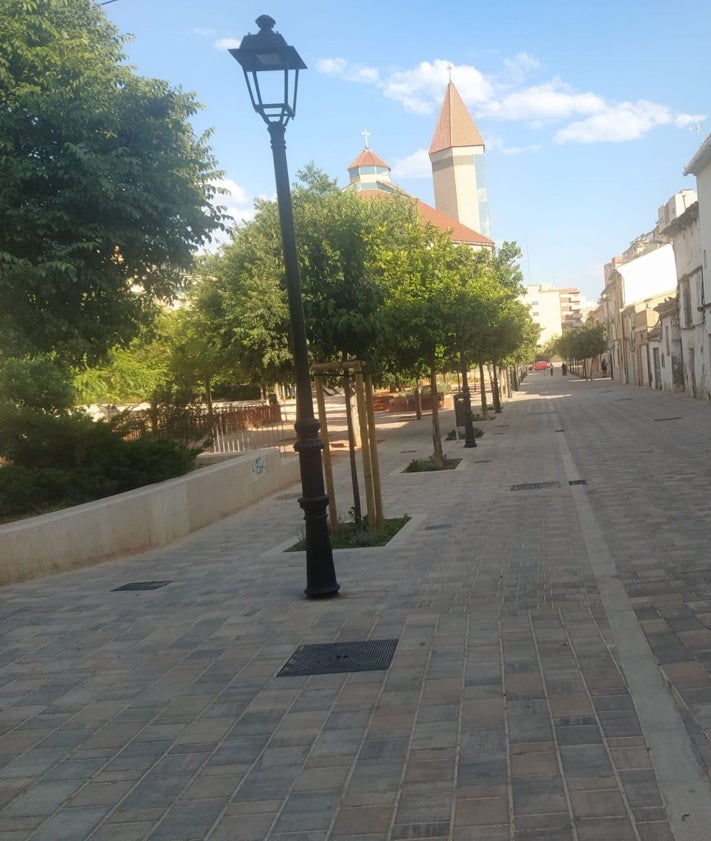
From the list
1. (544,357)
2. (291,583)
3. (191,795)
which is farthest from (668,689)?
(544,357)

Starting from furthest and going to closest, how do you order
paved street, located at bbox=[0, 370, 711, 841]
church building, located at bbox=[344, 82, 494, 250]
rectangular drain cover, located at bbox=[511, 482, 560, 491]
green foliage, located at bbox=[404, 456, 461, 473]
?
1. church building, located at bbox=[344, 82, 494, 250]
2. green foliage, located at bbox=[404, 456, 461, 473]
3. rectangular drain cover, located at bbox=[511, 482, 560, 491]
4. paved street, located at bbox=[0, 370, 711, 841]

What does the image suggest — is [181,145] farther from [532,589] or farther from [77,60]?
[532,589]

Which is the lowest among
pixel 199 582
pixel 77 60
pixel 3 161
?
pixel 199 582

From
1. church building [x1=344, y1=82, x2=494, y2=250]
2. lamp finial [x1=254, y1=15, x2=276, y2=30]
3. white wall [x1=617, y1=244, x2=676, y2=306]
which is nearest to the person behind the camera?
lamp finial [x1=254, y1=15, x2=276, y2=30]

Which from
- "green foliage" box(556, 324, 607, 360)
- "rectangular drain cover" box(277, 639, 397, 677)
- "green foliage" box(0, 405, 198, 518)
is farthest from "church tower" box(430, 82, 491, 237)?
"rectangular drain cover" box(277, 639, 397, 677)

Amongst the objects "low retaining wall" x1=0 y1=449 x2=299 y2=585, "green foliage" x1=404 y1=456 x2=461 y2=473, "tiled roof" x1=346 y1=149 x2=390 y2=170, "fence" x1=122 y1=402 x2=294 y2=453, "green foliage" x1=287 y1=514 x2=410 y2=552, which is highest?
"tiled roof" x1=346 y1=149 x2=390 y2=170

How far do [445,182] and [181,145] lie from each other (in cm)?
8319

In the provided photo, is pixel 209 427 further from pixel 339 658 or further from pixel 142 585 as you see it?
pixel 339 658

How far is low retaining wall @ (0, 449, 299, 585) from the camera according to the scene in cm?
838

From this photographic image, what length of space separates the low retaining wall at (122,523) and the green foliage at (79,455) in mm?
409

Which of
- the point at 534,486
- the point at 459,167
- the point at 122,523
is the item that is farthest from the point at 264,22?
the point at 459,167

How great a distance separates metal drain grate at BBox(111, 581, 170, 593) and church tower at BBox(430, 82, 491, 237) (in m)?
85.2

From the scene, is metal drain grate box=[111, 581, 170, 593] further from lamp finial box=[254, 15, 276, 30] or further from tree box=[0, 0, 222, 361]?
lamp finial box=[254, 15, 276, 30]

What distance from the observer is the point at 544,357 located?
172625mm
